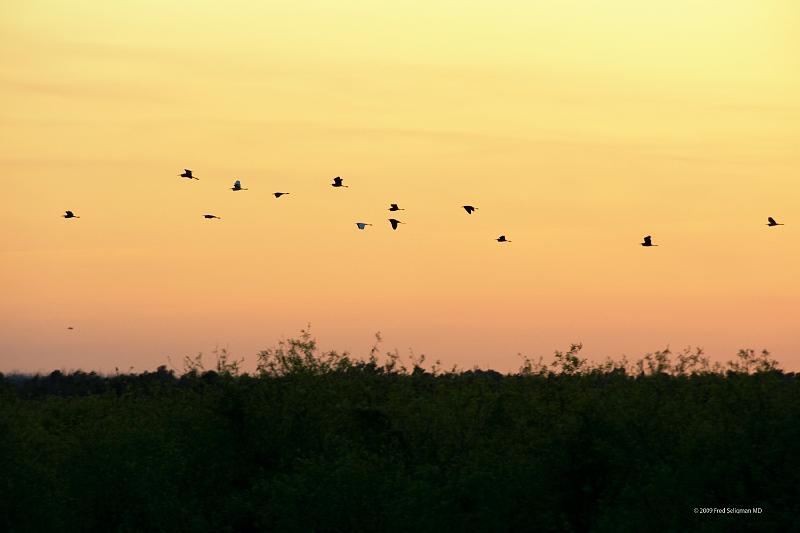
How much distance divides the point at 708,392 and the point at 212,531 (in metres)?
17.7

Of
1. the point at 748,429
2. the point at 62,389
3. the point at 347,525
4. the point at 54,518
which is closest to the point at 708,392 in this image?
the point at 748,429

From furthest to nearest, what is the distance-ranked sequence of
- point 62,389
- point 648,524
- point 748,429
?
point 62,389 < point 748,429 < point 648,524

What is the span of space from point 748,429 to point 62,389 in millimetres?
69581

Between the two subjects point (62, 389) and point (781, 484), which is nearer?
point (781, 484)

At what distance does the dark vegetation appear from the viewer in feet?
114

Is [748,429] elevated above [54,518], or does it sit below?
above

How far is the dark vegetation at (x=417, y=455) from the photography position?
3462 cm

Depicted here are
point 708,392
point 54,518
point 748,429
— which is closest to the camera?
point 748,429

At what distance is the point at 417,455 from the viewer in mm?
42750

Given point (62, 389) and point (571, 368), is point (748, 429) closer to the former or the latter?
point (571, 368)

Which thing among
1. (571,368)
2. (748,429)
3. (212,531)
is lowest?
(212,531)

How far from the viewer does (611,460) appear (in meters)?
36.1

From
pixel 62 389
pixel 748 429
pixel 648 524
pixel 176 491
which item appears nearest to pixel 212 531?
pixel 176 491

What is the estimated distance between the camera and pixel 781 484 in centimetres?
3316
